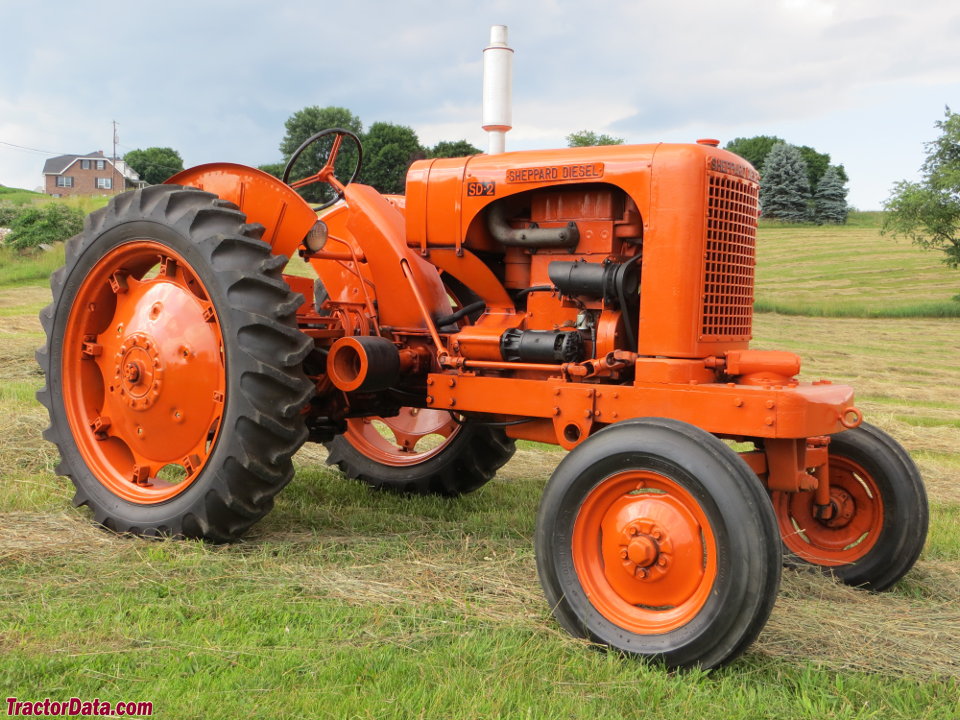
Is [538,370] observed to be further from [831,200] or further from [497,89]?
[831,200]

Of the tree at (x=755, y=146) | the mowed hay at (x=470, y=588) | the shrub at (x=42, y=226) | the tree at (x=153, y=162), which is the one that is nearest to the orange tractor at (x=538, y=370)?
the mowed hay at (x=470, y=588)

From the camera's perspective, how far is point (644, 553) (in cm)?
298

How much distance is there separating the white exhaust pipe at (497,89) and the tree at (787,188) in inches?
1381

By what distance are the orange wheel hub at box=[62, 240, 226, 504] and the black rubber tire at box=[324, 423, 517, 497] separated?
135 cm

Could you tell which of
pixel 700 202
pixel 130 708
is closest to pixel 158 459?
pixel 130 708

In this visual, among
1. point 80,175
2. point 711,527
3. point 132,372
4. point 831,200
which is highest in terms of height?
point 80,175

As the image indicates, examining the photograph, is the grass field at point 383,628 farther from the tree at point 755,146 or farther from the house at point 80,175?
the house at point 80,175

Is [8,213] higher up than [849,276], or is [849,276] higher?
[8,213]

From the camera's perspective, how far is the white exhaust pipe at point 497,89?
468 centimetres

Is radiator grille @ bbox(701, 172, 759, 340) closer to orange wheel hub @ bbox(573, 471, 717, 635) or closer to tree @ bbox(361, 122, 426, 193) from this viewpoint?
orange wheel hub @ bbox(573, 471, 717, 635)

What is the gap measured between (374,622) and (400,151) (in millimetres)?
34330

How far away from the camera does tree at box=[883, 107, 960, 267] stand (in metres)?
29.4

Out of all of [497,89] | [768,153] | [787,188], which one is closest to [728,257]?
[497,89]

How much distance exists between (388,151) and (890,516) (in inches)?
1351
